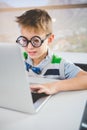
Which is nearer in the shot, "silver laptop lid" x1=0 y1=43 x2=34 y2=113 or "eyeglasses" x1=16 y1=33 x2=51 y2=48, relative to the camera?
"silver laptop lid" x1=0 y1=43 x2=34 y2=113

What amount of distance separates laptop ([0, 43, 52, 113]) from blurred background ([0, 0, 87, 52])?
5.96 ft

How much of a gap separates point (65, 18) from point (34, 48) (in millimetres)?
1301

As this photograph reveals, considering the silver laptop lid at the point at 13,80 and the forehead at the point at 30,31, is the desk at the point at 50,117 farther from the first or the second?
the forehead at the point at 30,31

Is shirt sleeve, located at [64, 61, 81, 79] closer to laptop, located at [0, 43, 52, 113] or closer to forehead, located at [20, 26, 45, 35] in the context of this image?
forehead, located at [20, 26, 45, 35]

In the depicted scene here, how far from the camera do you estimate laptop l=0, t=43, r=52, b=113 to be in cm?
54

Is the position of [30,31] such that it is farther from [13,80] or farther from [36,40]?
[13,80]

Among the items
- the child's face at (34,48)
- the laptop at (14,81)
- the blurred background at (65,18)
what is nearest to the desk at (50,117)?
the laptop at (14,81)

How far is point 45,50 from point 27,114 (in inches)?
28.0

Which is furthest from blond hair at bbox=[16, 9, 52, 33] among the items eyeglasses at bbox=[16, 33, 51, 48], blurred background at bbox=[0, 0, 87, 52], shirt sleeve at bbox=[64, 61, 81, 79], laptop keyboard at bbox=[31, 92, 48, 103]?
blurred background at bbox=[0, 0, 87, 52]

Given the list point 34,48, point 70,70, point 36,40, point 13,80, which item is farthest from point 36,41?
point 13,80

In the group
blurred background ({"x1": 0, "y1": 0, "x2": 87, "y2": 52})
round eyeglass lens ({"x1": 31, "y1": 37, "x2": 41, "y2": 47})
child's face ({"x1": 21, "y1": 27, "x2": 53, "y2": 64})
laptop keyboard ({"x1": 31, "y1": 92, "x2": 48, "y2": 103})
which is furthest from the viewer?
blurred background ({"x1": 0, "y1": 0, "x2": 87, "y2": 52})

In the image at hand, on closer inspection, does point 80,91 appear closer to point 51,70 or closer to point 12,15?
point 51,70

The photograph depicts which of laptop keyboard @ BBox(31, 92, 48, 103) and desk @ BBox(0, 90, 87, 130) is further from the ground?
laptop keyboard @ BBox(31, 92, 48, 103)

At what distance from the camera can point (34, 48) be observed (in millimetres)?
1226
